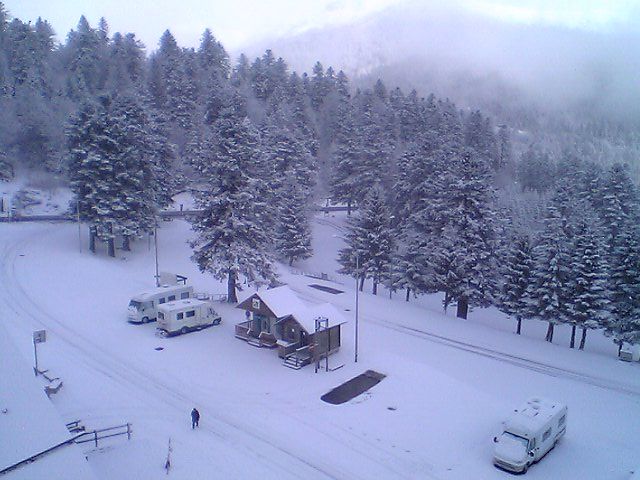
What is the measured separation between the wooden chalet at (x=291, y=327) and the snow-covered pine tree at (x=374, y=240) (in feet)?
43.8

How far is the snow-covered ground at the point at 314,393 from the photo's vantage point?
60.0 ft

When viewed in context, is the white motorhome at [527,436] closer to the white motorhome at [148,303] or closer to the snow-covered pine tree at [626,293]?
the snow-covered pine tree at [626,293]

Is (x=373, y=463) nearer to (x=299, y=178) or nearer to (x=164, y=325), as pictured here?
(x=164, y=325)

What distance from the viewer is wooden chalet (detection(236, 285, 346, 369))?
26.6 metres

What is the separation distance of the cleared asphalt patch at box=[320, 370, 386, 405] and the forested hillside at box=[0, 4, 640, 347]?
21.9 ft

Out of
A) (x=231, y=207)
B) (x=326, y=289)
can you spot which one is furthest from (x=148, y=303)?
(x=326, y=289)

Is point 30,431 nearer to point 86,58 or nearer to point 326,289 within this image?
point 326,289

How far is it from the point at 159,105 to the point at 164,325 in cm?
5490

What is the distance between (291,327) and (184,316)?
667 centimetres

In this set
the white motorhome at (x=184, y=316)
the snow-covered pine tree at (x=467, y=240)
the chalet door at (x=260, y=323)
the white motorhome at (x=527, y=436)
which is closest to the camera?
the white motorhome at (x=527, y=436)

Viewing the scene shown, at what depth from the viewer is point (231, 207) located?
33.6 metres

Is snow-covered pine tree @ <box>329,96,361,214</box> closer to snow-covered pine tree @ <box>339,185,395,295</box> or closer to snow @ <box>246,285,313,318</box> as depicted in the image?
snow-covered pine tree @ <box>339,185,395,295</box>

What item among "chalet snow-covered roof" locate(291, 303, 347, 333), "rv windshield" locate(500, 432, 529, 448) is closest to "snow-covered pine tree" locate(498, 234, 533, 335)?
"chalet snow-covered roof" locate(291, 303, 347, 333)

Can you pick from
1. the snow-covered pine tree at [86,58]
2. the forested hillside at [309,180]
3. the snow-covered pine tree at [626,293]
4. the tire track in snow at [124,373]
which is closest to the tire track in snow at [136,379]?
the tire track in snow at [124,373]
